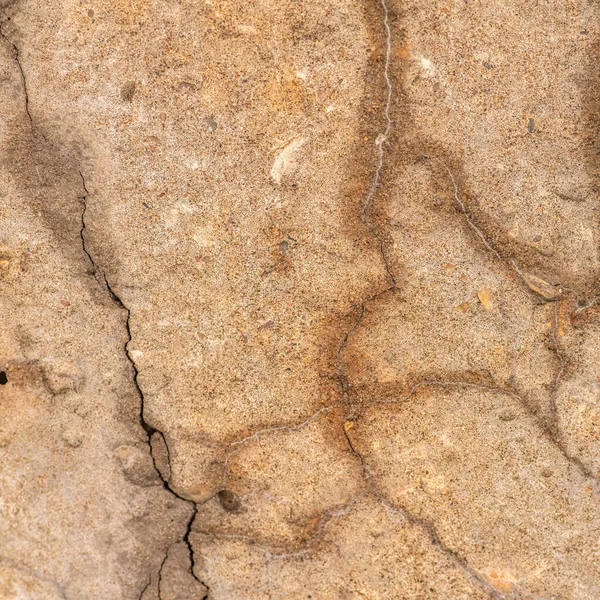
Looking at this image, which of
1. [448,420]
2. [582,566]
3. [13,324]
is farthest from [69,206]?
[582,566]

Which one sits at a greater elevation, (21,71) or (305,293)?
(21,71)

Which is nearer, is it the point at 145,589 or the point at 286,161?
the point at 145,589

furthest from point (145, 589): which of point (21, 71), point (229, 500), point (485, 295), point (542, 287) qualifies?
point (21, 71)

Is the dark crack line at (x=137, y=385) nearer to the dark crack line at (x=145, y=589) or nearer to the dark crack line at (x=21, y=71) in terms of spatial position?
the dark crack line at (x=145, y=589)

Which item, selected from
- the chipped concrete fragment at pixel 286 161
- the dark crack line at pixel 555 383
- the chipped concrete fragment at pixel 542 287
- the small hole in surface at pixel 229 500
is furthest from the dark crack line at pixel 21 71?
the dark crack line at pixel 555 383

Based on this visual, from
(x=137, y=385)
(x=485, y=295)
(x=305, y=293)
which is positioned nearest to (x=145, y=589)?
(x=137, y=385)

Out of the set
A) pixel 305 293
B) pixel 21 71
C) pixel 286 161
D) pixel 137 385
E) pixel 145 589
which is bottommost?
pixel 145 589

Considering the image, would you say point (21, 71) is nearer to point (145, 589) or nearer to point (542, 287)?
point (145, 589)

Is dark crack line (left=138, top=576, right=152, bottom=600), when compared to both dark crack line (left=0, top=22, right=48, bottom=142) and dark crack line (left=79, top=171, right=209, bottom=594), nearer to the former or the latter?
dark crack line (left=79, top=171, right=209, bottom=594)

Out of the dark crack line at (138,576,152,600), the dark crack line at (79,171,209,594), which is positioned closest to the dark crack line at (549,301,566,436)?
the dark crack line at (79,171,209,594)

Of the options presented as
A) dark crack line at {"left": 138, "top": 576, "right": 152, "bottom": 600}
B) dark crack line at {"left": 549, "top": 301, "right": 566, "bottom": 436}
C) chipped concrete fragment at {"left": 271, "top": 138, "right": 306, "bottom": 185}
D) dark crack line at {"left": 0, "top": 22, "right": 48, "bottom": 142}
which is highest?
dark crack line at {"left": 0, "top": 22, "right": 48, "bottom": 142}
